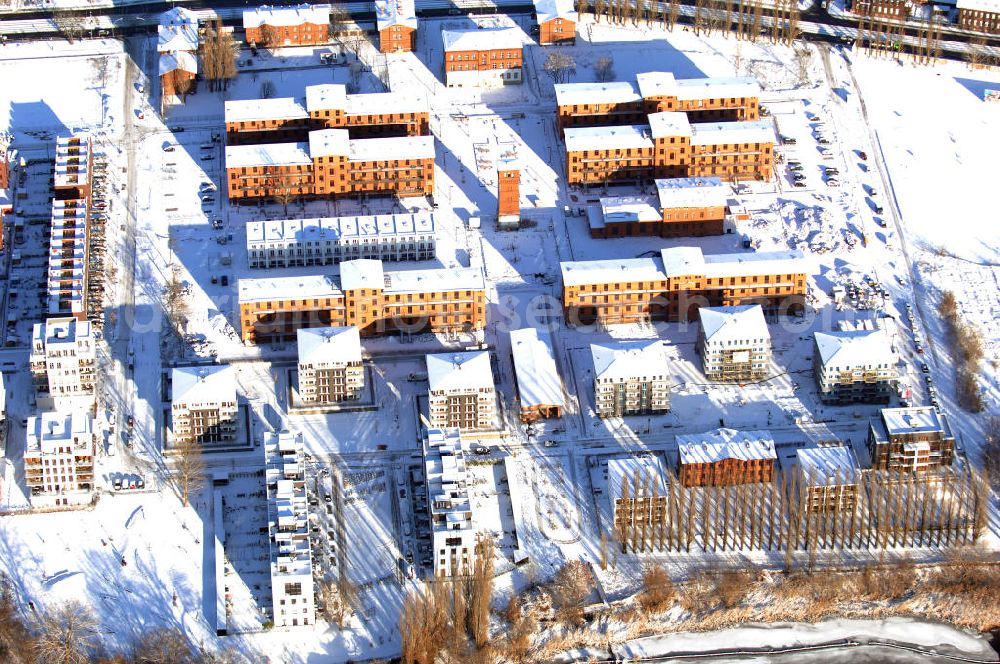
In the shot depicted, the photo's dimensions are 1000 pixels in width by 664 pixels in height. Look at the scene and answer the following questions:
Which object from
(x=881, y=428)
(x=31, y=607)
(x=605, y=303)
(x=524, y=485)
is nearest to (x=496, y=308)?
(x=605, y=303)

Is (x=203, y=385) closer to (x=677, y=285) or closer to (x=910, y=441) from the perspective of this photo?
(x=677, y=285)

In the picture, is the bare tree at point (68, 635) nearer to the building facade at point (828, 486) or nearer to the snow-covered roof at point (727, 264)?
the building facade at point (828, 486)

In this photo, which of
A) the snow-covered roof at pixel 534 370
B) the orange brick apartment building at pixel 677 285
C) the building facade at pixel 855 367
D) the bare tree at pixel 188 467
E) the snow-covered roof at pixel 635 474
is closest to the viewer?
the snow-covered roof at pixel 635 474

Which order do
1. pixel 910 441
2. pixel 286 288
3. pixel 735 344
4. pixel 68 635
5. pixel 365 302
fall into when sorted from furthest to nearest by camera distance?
pixel 365 302, pixel 286 288, pixel 735 344, pixel 910 441, pixel 68 635

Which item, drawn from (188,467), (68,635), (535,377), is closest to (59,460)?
(188,467)

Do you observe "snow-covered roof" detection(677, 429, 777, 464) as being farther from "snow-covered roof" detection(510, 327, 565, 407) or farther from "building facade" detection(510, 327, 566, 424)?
"snow-covered roof" detection(510, 327, 565, 407)

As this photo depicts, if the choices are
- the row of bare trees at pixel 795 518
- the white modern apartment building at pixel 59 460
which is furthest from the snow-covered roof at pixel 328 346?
the row of bare trees at pixel 795 518

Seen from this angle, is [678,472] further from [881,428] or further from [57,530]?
[57,530]
